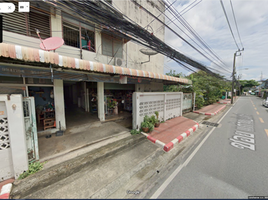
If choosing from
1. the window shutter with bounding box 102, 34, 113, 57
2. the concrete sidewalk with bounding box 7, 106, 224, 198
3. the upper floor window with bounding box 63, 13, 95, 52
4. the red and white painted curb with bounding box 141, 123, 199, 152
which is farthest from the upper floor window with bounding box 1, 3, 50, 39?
the red and white painted curb with bounding box 141, 123, 199, 152

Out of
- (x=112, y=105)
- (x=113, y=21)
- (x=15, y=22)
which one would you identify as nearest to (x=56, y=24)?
(x=15, y=22)

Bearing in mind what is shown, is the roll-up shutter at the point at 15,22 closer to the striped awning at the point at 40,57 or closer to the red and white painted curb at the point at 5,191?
the striped awning at the point at 40,57

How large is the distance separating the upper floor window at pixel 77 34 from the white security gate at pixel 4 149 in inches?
176

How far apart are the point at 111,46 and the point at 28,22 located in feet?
12.6

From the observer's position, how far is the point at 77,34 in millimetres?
5730

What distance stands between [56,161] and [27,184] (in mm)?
743

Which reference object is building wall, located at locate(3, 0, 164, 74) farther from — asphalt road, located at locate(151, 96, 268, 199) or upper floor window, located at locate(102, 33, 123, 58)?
asphalt road, located at locate(151, 96, 268, 199)

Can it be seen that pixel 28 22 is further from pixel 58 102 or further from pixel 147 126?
pixel 147 126

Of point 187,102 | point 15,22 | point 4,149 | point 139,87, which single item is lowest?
point 4,149

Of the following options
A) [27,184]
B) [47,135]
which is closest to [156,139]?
[27,184]

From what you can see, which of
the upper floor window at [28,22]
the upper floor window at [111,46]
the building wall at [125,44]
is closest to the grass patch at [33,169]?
the building wall at [125,44]

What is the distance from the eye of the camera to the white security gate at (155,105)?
16.7ft

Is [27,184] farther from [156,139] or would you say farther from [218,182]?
[218,182]

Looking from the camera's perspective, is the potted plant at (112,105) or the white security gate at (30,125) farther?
the potted plant at (112,105)
